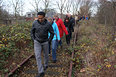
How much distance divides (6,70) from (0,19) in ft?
30.4

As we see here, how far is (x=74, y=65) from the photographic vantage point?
188 inches

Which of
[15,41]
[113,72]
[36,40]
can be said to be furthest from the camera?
[15,41]

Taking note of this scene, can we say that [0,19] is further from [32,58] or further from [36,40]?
[36,40]

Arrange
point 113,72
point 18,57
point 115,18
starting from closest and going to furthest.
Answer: point 113,72, point 18,57, point 115,18

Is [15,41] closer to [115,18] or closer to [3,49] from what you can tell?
[3,49]

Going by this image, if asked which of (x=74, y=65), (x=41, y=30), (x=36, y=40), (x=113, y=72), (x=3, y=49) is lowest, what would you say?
(x=74, y=65)

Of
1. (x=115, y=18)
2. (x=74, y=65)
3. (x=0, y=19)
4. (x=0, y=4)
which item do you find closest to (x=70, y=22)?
(x=115, y=18)

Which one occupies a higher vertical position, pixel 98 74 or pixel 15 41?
pixel 15 41

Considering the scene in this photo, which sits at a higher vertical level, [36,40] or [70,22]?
[70,22]

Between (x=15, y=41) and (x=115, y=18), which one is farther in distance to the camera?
(x=115, y=18)

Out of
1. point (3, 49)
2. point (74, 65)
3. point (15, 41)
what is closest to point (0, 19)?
point (15, 41)

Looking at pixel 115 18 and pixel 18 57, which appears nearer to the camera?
pixel 18 57

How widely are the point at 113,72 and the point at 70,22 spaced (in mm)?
5037

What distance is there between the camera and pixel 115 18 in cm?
757
